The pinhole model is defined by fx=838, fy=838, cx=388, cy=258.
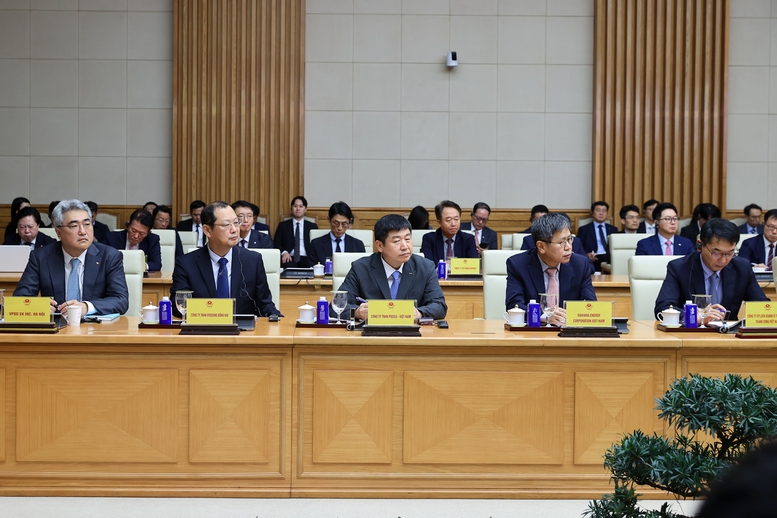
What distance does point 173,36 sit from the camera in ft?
31.1

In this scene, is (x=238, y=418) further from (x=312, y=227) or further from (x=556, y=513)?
(x=312, y=227)

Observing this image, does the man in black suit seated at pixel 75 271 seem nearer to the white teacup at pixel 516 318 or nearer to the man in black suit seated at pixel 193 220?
the white teacup at pixel 516 318

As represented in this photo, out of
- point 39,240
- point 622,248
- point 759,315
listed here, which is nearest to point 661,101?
point 622,248

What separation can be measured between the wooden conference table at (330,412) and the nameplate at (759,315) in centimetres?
12

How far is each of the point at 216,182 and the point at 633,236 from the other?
4.82 m

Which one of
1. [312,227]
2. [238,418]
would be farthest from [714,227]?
[312,227]

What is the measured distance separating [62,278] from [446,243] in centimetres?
341

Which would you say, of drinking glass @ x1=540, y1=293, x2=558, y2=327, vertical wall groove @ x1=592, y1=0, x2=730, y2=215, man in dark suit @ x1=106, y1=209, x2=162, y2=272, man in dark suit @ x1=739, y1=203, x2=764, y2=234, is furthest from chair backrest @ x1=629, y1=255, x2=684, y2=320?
vertical wall groove @ x1=592, y1=0, x2=730, y2=215

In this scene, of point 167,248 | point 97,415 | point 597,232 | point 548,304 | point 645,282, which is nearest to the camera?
point 97,415

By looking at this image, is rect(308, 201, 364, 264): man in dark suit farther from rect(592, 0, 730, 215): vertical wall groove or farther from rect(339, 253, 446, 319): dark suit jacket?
rect(592, 0, 730, 215): vertical wall groove

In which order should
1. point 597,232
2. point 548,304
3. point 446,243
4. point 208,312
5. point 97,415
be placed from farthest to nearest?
1. point 597,232
2. point 446,243
3. point 548,304
4. point 208,312
5. point 97,415

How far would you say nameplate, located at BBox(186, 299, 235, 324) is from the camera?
3.42 metres

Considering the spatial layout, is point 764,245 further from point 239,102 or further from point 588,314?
point 239,102

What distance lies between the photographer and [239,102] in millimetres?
9523
